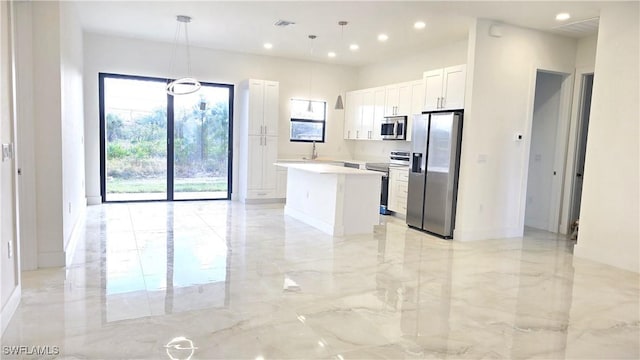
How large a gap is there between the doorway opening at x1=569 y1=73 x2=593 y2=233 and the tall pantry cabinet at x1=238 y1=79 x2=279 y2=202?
504 cm

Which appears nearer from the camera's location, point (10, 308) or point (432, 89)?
point (10, 308)

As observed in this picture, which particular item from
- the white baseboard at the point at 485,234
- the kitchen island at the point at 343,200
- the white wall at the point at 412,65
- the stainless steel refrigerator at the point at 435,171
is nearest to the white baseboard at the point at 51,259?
the kitchen island at the point at 343,200

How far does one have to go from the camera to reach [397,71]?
26.7 feet

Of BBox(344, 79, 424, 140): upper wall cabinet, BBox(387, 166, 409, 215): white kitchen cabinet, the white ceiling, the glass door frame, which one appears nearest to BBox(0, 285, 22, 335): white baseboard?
the white ceiling

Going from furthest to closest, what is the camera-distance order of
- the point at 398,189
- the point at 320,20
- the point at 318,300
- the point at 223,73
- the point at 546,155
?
the point at 223,73 < the point at 398,189 < the point at 546,155 < the point at 320,20 < the point at 318,300

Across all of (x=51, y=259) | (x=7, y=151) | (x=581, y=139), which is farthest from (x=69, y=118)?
(x=581, y=139)

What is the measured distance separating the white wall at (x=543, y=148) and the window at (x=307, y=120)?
4156 mm

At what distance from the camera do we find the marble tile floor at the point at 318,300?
105 inches

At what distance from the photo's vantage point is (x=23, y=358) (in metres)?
2.40

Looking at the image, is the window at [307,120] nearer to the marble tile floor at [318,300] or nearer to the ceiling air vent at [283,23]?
the ceiling air vent at [283,23]

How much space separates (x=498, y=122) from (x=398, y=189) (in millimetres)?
1943

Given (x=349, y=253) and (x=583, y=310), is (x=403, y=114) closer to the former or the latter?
(x=349, y=253)

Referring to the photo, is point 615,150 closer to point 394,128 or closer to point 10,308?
point 394,128

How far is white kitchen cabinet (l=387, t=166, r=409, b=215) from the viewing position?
6945mm
